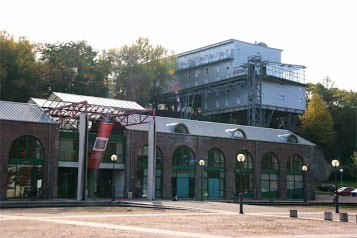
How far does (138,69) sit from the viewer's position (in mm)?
78125

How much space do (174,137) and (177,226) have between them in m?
28.4

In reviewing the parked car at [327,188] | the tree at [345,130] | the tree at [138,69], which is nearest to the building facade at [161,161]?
the parked car at [327,188]

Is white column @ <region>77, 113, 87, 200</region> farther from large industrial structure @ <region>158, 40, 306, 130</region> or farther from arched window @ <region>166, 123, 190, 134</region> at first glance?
large industrial structure @ <region>158, 40, 306, 130</region>

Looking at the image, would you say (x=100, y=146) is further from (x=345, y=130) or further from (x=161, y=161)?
(x=345, y=130)

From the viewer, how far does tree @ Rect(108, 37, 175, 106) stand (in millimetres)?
77500

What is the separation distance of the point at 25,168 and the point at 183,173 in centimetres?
1551

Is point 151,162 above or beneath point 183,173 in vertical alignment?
above

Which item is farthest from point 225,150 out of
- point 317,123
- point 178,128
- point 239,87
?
point 317,123

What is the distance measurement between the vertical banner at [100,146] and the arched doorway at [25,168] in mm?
4250

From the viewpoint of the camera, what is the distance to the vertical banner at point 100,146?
42094mm

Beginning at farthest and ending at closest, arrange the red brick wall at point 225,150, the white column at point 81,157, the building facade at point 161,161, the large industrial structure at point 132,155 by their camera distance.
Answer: the red brick wall at point 225,150
the building facade at point 161,161
the large industrial structure at point 132,155
the white column at point 81,157

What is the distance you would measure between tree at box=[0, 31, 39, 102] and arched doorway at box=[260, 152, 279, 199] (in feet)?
93.9

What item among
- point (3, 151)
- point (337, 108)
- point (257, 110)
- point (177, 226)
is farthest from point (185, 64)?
point (177, 226)

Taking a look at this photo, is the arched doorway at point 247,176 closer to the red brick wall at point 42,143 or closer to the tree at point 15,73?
the red brick wall at point 42,143
